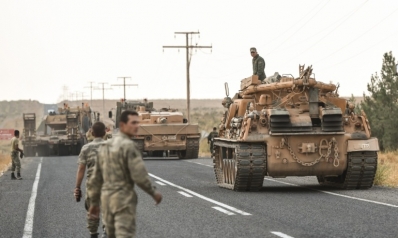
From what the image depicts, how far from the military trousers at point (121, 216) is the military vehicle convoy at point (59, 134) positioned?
46.0m

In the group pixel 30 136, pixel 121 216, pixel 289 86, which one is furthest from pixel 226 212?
pixel 30 136

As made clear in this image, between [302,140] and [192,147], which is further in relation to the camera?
[192,147]

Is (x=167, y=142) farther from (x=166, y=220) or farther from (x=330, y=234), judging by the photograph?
(x=330, y=234)

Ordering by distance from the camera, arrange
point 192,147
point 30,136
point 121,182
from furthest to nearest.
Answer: point 30,136 → point 192,147 → point 121,182

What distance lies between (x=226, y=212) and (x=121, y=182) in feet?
26.0

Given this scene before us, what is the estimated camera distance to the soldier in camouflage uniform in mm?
8242

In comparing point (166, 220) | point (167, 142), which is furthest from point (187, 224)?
point (167, 142)

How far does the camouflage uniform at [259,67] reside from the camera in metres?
23.4

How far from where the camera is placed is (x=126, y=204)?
8.28 m

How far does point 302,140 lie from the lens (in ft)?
69.4

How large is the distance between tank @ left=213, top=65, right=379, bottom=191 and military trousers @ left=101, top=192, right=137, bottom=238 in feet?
41.1

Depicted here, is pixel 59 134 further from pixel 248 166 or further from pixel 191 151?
pixel 248 166

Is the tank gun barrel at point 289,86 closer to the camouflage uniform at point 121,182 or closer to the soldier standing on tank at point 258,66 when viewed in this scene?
the soldier standing on tank at point 258,66

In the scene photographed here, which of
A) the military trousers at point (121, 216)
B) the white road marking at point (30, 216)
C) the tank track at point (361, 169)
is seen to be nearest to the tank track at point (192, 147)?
the white road marking at point (30, 216)
